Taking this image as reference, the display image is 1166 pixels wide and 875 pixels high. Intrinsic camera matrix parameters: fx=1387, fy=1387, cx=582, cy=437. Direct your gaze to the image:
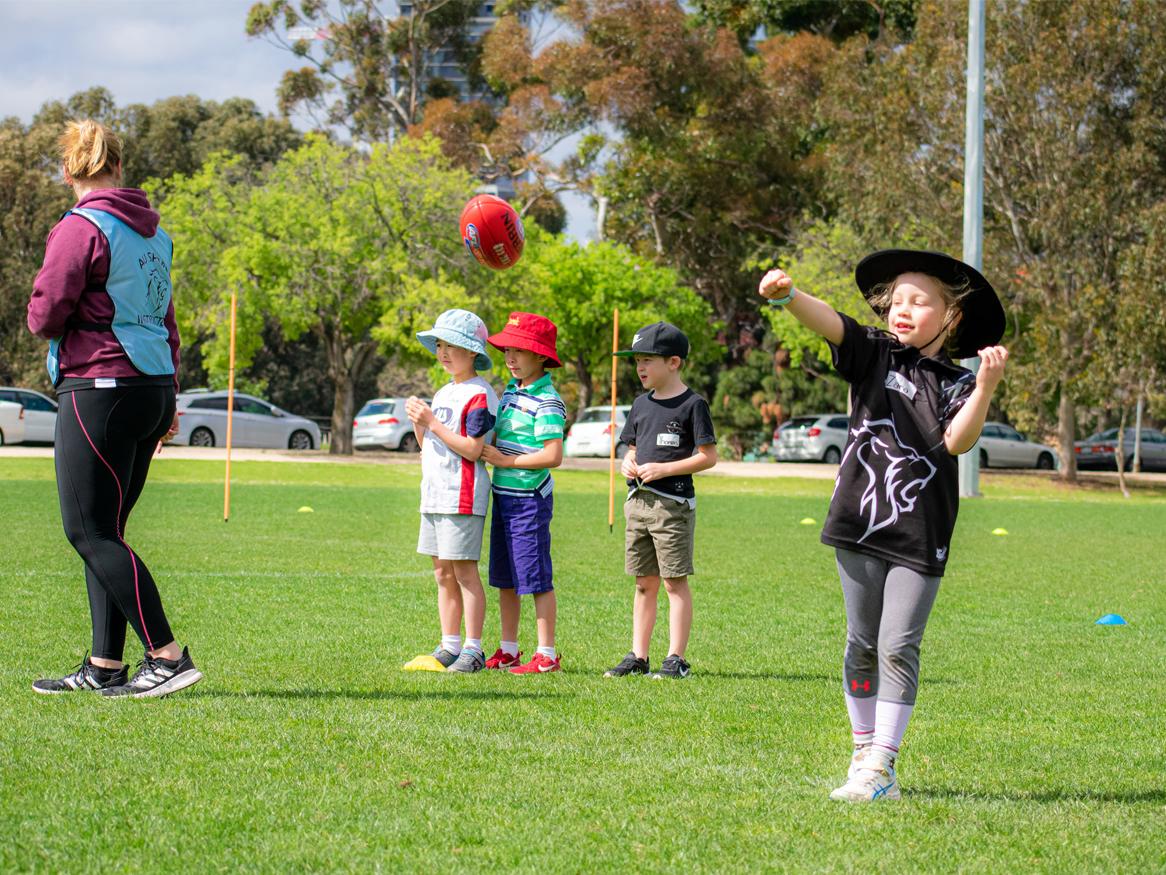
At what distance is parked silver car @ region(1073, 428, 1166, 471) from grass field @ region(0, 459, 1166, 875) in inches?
1469

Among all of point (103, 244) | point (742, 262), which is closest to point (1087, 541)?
point (103, 244)

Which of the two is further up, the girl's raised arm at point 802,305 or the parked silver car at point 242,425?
the girl's raised arm at point 802,305

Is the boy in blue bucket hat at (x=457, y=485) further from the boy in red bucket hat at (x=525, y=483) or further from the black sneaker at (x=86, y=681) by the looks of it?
the black sneaker at (x=86, y=681)

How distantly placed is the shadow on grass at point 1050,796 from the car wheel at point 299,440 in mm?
33364

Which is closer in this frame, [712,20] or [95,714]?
[95,714]

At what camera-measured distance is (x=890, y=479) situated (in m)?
4.36

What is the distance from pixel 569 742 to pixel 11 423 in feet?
95.7

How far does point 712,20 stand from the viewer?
147 ft

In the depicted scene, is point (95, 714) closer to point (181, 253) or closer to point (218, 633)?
point (218, 633)

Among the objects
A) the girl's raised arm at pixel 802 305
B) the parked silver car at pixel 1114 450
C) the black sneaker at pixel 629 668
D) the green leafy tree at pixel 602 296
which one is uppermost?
the green leafy tree at pixel 602 296

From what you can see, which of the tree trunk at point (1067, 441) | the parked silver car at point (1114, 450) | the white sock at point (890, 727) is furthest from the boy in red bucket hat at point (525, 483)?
the parked silver car at point (1114, 450)

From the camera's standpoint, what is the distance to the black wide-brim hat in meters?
4.44

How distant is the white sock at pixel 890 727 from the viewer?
4.38 meters

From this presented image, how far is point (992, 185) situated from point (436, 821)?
95.3 ft
